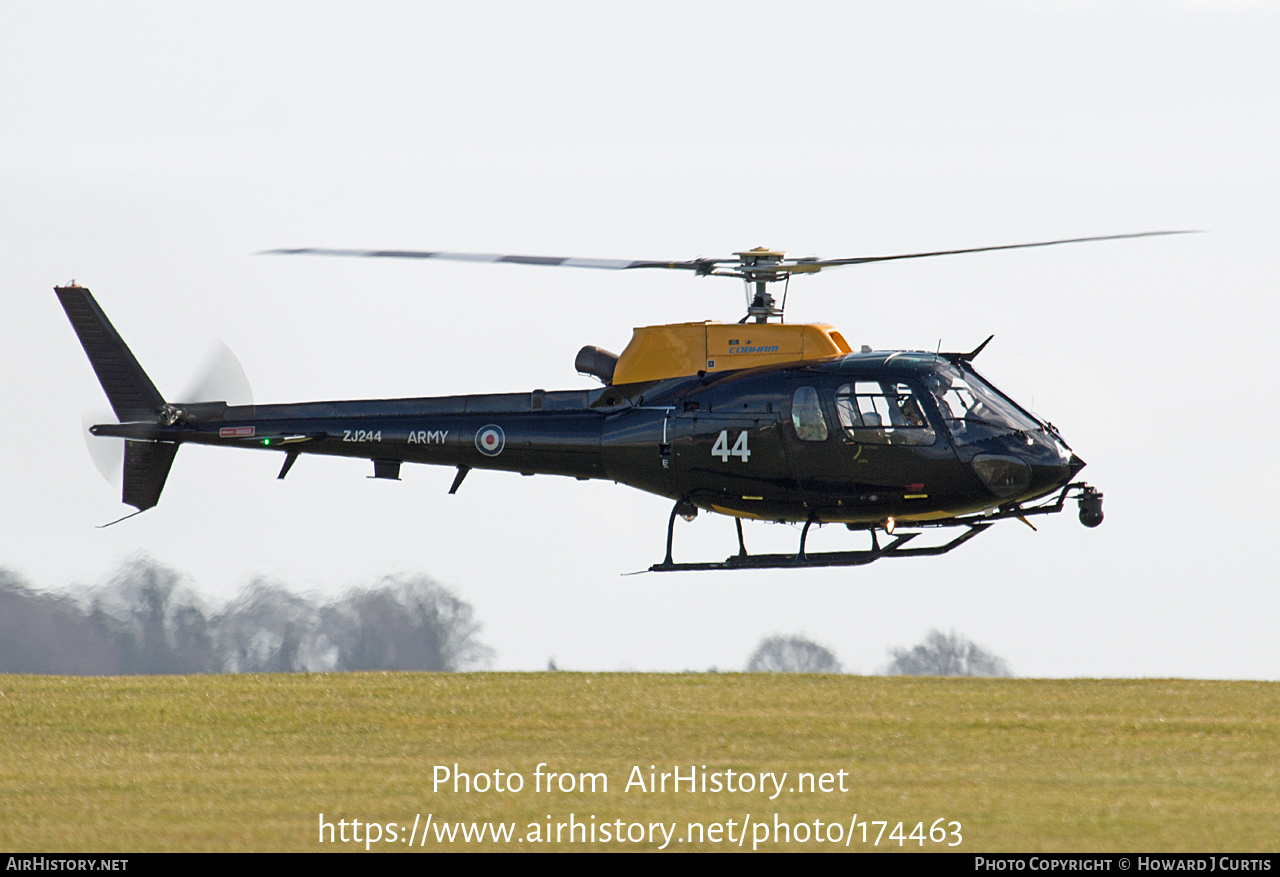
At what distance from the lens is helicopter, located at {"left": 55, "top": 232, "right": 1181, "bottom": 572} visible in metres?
16.8

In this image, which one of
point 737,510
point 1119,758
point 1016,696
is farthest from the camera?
point 1016,696

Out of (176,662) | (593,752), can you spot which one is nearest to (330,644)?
(176,662)

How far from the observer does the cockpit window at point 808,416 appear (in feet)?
56.2

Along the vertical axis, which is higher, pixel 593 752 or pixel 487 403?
pixel 487 403

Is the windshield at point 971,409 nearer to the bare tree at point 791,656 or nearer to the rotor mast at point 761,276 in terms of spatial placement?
the rotor mast at point 761,276

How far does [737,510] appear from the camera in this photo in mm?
18062

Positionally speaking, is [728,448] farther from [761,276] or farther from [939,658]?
[939,658]

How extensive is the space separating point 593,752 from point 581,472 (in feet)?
12.4

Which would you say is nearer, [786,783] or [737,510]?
[786,783]

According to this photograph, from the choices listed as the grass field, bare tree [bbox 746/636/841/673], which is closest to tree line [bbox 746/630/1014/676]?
bare tree [bbox 746/636/841/673]

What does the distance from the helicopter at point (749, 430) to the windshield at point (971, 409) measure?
21 mm

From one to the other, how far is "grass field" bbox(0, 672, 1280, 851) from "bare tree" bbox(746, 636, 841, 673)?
21792 millimetres

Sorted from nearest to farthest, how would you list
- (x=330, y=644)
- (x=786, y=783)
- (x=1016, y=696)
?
(x=786, y=783) < (x=1016, y=696) < (x=330, y=644)
